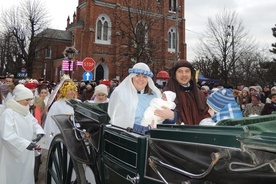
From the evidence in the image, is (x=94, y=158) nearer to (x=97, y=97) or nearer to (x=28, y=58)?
(x=97, y=97)

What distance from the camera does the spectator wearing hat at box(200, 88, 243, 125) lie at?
234 cm

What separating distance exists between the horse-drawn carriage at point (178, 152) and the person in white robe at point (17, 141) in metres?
0.96

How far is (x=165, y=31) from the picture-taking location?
33.6m

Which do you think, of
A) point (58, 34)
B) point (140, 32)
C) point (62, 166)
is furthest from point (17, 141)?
point (58, 34)

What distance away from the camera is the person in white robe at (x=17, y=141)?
3588 mm

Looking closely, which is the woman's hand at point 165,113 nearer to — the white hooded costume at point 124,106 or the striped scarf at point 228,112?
the striped scarf at point 228,112

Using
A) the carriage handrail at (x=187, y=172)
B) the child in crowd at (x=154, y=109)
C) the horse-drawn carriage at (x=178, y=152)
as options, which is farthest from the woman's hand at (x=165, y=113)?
the carriage handrail at (x=187, y=172)

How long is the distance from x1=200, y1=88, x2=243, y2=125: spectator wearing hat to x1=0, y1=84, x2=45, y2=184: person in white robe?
8.16 ft

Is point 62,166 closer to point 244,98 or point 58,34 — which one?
point 244,98

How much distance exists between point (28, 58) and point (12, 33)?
380 cm

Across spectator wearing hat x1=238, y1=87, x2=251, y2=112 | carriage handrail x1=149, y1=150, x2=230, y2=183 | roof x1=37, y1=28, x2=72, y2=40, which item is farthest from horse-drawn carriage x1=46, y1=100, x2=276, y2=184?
roof x1=37, y1=28, x2=72, y2=40

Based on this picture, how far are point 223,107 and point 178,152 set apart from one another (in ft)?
3.60

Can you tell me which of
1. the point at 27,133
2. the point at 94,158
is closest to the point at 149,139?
the point at 94,158

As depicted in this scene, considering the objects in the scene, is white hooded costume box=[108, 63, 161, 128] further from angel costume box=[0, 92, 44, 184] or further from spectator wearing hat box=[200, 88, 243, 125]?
angel costume box=[0, 92, 44, 184]
